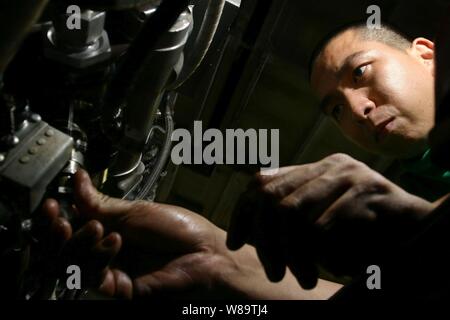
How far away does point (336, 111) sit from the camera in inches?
87.8

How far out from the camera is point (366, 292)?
764mm

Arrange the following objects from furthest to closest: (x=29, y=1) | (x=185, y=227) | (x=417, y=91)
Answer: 1. (x=417, y=91)
2. (x=185, y=227)
3. (x=29, y=1)

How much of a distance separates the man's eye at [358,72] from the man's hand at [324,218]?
1198 millimetres

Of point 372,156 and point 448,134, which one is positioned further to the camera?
point 372,156

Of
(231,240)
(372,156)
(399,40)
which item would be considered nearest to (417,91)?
(399,40)

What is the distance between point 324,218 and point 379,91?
1.23m

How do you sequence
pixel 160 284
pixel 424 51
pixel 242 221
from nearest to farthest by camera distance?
1. pixel 242 221
2. pixel 160 284
3. pixel 424 51

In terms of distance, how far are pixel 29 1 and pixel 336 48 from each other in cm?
172

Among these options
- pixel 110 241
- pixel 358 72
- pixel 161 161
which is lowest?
pixel 161 161

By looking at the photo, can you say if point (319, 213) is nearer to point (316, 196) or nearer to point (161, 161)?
point (316, 196)

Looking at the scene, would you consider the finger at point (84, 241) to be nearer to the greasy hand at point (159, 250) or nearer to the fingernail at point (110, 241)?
the fingernail at point (110, 241)

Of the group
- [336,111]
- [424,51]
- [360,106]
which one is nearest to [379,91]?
[360,106]

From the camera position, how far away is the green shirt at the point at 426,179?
6.24 feet

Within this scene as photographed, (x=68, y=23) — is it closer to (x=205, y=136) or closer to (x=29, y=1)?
(x=29, y=1)
